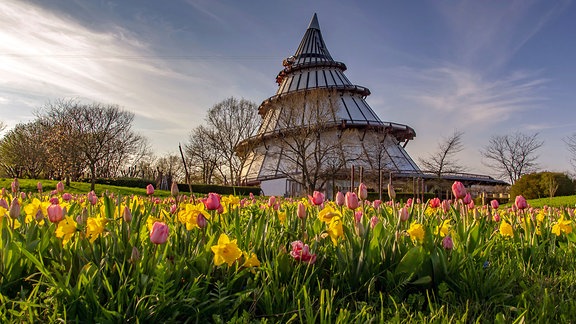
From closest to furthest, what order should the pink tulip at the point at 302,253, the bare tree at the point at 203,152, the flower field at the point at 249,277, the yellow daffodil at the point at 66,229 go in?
the flower field at the point at 249,277
the yellow daffodil at the point at 66,229
the pink tulip at the point at 302,253
the bare tree at the point at 203,152

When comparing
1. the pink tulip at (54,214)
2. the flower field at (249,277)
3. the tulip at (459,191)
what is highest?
the tulip at (459,191)

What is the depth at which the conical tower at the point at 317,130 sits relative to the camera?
32594 mm

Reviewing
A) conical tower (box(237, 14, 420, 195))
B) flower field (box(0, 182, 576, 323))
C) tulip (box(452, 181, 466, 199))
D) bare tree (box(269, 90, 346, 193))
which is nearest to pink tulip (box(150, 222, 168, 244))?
flower field (box(0, 182, 576, 323))

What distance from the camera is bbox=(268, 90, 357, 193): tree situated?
28.1 metres

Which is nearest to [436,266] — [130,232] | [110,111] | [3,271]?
[130,232]

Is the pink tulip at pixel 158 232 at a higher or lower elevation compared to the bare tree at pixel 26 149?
lower

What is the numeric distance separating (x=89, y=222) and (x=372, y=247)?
147 centimetres

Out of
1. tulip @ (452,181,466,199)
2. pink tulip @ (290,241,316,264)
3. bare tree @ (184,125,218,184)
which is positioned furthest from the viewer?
bare tree @ (184,125,218,184)

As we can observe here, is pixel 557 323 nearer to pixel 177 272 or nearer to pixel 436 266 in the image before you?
pixel 436 266

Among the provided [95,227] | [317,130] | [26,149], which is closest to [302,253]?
[95,227]

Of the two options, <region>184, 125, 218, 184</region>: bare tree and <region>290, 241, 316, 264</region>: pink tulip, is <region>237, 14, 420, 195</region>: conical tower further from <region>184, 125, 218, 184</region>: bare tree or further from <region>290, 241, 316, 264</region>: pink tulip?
<region>290, 241, 316, 264</region>: pink tulip

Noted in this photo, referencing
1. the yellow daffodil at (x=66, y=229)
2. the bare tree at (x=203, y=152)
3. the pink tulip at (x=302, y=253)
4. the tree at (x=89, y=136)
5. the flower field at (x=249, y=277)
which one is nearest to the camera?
the flower field at (x=249, y=277)

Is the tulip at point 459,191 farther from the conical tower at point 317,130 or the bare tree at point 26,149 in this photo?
the bare tree at point 26,149

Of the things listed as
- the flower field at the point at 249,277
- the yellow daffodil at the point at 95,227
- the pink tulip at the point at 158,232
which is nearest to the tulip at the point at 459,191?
the flower field at the point at 249,277
